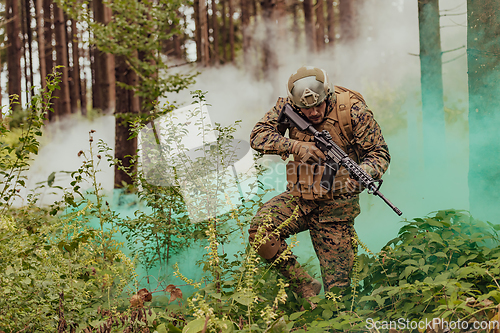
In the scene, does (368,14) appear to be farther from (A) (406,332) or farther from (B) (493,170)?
(A) (406,332)

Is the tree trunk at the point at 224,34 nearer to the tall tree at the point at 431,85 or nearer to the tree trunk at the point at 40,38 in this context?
the tree trunk at the point at 40,38

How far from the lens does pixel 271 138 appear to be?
318 centimetres

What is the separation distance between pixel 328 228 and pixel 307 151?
0.66m

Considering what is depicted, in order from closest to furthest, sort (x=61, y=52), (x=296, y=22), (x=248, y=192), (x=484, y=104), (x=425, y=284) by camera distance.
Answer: (x=425, y=284) < (x=248, y=192) < (x=484, y=104) < (x=296, y=22) < (x=61, y=52)

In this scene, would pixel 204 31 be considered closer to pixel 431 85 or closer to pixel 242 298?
pixel 431 85

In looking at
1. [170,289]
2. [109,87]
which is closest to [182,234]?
[170,289]

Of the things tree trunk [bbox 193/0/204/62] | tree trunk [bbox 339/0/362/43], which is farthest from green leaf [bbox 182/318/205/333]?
tree trunk [bbox 193/0/204/62]

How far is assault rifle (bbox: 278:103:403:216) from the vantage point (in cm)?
289

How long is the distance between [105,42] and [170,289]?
13.7ft

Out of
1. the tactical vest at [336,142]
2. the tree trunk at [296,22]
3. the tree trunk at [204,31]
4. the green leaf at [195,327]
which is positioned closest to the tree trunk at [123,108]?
the tree trunk at [296,22]

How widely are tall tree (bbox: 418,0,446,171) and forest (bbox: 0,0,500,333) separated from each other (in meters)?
0.02

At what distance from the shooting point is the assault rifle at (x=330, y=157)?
9.47 ft

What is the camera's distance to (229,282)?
2824 millimetres

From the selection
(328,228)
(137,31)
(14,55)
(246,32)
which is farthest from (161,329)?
(14,55)
